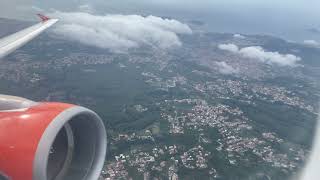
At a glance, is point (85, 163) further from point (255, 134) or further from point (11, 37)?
point (255, 134)

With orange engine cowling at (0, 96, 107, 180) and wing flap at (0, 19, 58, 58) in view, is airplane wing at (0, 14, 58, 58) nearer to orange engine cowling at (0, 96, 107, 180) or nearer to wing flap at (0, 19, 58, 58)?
wing flap at (0, 19, 58, 58)

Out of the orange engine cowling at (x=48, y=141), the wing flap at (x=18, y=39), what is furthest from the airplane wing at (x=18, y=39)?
the orange engine cowling at (x=48, y=141)

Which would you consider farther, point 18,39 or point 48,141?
point 18,39

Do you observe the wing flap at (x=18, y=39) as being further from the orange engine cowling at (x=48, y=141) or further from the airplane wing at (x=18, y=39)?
the orange engine cowling at (x=48, y=141)

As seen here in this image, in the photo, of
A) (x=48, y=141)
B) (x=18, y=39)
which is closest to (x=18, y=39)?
(x=18, y=39)

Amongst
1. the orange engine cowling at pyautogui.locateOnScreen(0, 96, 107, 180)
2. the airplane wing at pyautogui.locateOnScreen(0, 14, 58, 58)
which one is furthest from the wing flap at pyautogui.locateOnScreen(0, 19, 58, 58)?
the orange engine cowling at pyautogui.locateOnScreen(0, 96, 107, 180)

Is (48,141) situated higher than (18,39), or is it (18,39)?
(18,39)

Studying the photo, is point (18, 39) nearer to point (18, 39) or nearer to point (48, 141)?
point (18, 39)

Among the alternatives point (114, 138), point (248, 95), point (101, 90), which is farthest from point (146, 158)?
point (248, 95)

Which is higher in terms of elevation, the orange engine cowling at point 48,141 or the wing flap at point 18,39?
Answer: the wing flap at point 18,39

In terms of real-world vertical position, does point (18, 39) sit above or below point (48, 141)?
above
